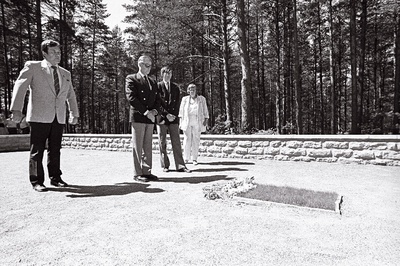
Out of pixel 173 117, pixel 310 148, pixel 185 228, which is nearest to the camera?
pixel 185 228

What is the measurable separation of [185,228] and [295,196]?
1.45m

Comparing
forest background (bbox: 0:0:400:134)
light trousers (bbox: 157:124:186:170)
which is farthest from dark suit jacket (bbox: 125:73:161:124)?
forest background (bbox: 0:0:400:134)

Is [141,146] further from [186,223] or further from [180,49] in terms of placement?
[180,49]

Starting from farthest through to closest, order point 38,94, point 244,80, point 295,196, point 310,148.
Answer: point 244,80 → point 310,148 → point 38,94 → point 295,196

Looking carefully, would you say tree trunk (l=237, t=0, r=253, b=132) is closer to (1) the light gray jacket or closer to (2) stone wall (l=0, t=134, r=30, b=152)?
(1) the light gray jacket

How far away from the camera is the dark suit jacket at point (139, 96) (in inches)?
166

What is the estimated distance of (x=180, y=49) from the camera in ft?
62.5

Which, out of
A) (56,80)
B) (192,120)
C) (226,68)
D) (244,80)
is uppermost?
(226,68)

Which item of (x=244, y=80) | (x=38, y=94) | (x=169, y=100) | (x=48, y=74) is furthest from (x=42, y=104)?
(x=244, y=80)

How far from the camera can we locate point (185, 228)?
2.25m

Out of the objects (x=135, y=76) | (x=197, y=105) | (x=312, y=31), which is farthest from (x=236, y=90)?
(x=135, y=76)

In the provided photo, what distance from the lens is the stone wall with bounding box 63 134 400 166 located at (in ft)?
17.9

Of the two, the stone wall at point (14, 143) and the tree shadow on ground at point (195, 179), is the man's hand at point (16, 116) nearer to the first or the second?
the tree shadow on ground at point (195, 179)

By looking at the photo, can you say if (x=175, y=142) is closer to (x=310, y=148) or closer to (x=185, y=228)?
(x=185, y=228)
